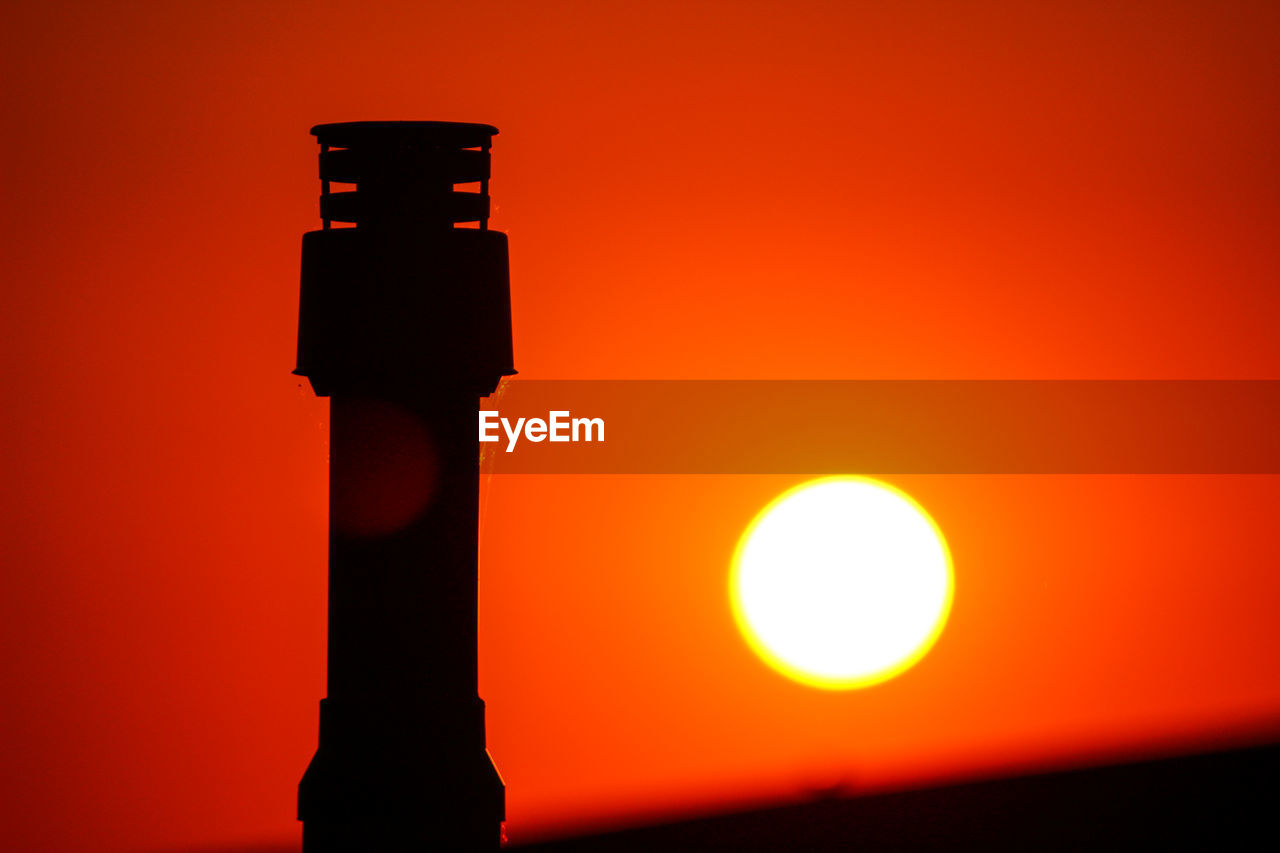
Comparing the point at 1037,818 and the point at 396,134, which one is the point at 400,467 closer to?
the point at 396,134

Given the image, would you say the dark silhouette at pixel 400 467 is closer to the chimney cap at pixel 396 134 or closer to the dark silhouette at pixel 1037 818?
the chimney cap at pixel 396 134

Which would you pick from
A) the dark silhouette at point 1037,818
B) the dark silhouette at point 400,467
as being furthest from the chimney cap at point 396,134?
the dark silhouette at point 1037,818

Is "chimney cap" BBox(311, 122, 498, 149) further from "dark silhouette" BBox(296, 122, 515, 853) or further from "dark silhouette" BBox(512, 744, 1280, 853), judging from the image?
"dark silhouette" BBox(512, 744, 1280, 853)

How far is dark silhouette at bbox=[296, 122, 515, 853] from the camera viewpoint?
5.43m

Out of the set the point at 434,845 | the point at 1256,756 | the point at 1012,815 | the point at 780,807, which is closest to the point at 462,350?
the point at 434,845

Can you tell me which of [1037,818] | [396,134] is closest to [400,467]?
[396,134]

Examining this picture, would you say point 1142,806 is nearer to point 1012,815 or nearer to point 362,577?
point 1012,815

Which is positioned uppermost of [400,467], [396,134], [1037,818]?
[396,134]

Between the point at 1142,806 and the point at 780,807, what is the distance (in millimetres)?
2638

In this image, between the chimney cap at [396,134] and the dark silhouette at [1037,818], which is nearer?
the chimney cap at [396,134]

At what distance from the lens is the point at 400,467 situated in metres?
5.56

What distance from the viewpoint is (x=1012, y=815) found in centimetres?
827

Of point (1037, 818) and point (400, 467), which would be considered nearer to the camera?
point (400, 467)

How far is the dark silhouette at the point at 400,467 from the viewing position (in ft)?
17.8
